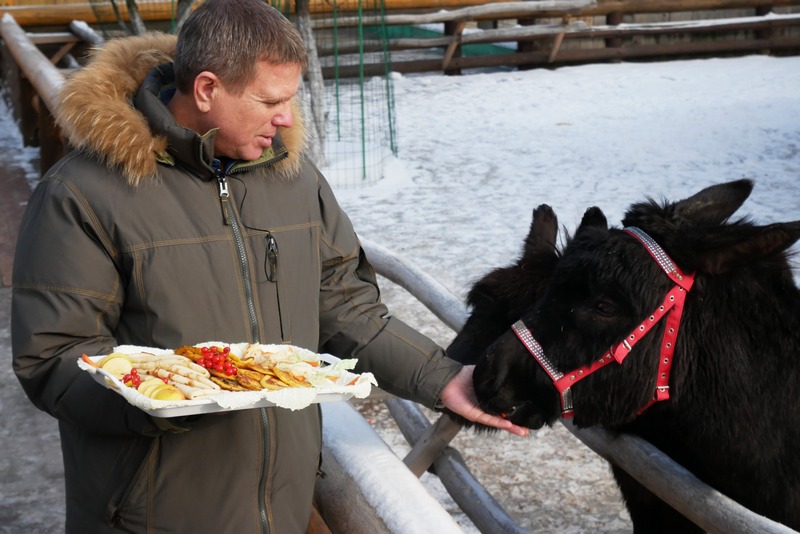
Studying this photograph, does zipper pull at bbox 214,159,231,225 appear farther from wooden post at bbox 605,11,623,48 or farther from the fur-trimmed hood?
wooden post at bbox 605,11,623,48

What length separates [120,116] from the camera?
1.99 metres

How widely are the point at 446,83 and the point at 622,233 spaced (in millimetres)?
12139

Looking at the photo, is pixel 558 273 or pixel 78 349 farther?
pixel 558 273

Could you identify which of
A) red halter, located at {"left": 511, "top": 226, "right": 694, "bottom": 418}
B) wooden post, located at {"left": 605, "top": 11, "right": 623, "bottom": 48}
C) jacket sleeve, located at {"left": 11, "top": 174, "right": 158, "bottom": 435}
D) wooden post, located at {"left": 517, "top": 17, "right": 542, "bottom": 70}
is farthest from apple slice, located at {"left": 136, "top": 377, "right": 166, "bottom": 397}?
wooden post, located at {"left": 605, "top": 11, "right": 623, "bottom": 48}

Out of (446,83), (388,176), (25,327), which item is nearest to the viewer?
(25,327)

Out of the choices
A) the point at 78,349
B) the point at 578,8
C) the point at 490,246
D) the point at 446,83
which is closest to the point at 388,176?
the point at 490,246

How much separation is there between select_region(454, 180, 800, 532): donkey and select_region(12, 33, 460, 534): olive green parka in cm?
60

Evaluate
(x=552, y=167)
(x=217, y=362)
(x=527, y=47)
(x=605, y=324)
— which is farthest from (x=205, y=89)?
(x=527, y=47)

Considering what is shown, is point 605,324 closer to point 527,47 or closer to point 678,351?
point 678,351

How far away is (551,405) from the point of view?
7.90ft

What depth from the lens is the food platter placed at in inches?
66.4

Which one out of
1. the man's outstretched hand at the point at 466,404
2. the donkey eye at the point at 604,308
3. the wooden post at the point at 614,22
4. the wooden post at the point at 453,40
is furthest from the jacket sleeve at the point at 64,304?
the wooden post at the point at 614,22

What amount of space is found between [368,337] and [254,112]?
2.10ft

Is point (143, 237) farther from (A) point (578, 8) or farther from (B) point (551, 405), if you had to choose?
(A) point (578, 8)
